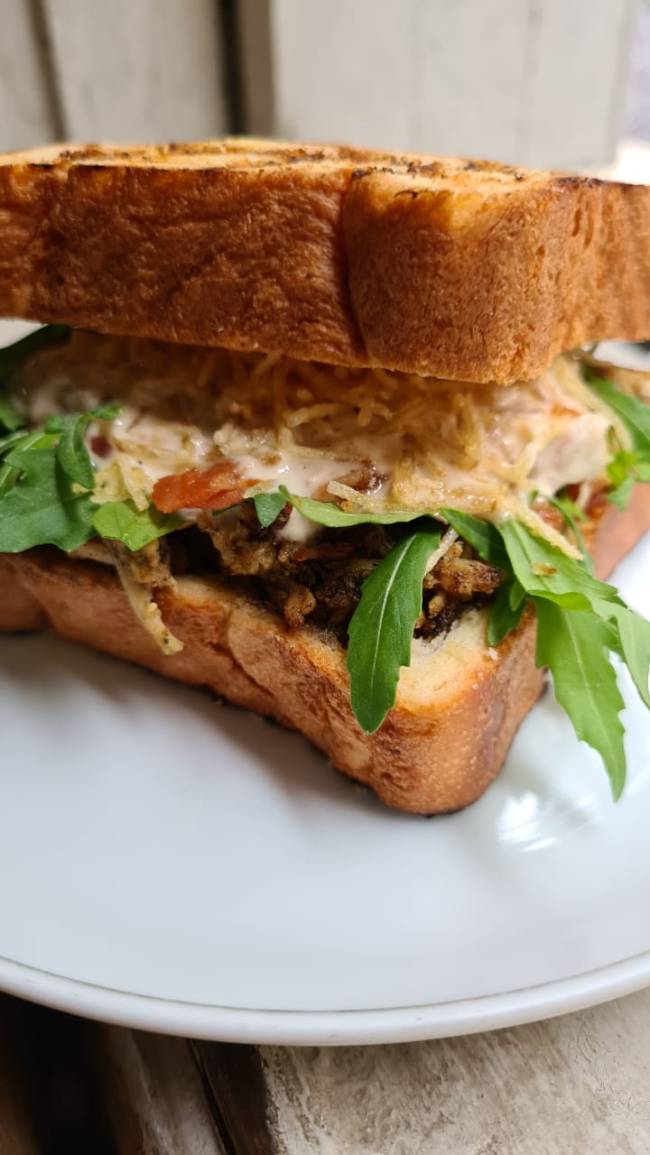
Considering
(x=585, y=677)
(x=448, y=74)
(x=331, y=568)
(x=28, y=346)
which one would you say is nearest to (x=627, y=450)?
(x=585, y=677)

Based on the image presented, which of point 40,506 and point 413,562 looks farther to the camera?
point 40,506

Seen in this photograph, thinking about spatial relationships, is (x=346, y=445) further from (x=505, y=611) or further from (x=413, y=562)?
(x=505, y=611)

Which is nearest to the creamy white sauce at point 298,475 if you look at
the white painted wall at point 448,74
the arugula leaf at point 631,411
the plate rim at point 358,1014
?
the arugula leaf at point 631,411

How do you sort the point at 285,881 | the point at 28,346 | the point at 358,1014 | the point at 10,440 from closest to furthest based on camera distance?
the point at 358,1014 < the point at 285,881 < the point at 10,440 < the point at 28,346

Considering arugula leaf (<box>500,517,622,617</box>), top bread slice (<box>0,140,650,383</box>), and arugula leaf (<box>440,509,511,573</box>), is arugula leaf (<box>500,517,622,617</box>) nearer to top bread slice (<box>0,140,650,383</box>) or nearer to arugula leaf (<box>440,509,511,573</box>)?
arugula leaf (<box>440,509,511,573</box>)

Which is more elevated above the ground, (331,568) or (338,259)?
(338,259)

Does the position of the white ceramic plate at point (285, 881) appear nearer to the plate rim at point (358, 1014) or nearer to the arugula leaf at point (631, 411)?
the plate rim at point (358, 1014)

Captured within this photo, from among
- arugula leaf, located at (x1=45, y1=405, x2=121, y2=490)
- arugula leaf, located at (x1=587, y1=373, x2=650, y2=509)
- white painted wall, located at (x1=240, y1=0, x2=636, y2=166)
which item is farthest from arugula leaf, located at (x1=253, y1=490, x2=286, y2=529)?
white painted wall, located at (x1=240, y1=0, x2=636, y2=166)

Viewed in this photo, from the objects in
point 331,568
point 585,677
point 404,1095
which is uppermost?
point 331,568
